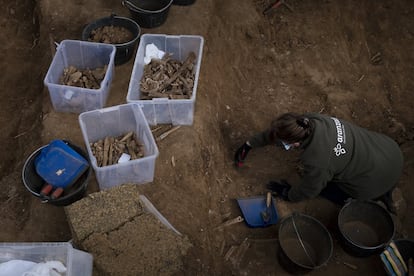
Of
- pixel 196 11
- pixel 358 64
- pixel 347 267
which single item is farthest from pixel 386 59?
pixel 347 267

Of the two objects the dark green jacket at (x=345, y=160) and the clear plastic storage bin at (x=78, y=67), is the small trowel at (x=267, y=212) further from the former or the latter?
the clear plastic storage bin at (x=78, y=67)

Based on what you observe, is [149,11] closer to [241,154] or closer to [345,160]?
[241,154]

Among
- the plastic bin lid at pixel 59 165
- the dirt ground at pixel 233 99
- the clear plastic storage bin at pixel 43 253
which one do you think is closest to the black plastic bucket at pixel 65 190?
the plastic bin lid at pixel 59 165

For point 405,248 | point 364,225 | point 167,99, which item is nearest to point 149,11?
point 167,99

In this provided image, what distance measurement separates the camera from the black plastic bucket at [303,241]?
14.0 ft

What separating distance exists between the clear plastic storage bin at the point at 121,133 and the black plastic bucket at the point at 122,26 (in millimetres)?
890

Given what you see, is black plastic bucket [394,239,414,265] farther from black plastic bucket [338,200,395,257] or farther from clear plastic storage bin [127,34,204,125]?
clear plastic storage bin [127,34,204,125]

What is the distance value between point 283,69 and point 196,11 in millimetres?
1409

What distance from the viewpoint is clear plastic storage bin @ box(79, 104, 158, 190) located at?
3887mm

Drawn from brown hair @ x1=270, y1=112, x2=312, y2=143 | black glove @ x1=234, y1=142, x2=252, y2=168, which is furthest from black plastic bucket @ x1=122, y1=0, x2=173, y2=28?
brown hair @ x1=270, y1=112, x2=312, y2=143

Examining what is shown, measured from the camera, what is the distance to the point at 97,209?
11.9 feet

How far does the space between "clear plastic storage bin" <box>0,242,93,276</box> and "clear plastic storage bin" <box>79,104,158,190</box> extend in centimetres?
74

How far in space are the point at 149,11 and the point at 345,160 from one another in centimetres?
272

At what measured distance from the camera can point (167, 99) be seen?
4.33 meters
